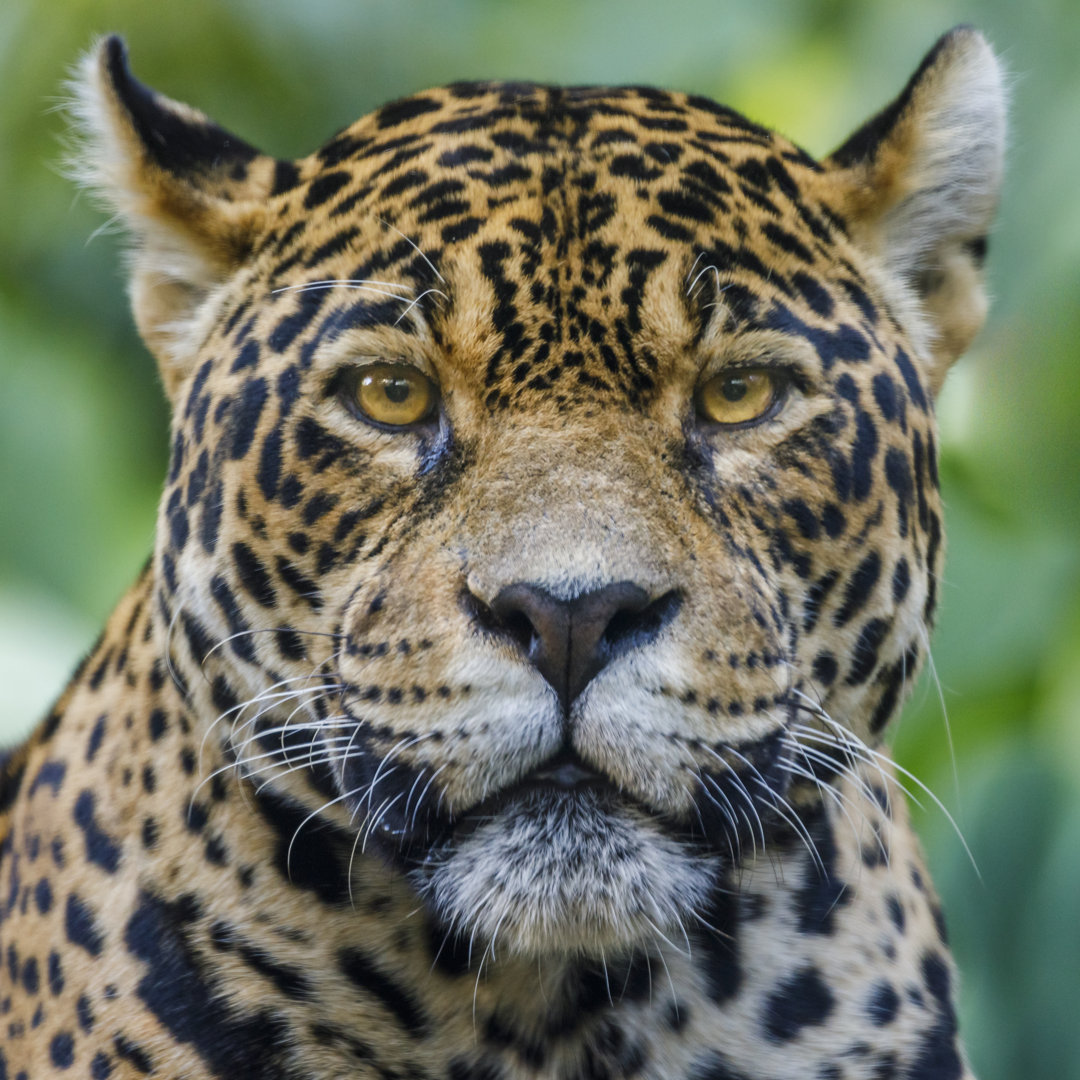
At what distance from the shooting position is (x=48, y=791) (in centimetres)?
356

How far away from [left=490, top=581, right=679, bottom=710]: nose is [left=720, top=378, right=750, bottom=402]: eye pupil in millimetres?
642

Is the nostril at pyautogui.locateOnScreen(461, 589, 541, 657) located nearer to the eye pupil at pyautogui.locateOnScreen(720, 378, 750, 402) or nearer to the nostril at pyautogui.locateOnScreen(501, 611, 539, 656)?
the nostril at pyautogui.locateOnScreen(501, 611, 539, 656)

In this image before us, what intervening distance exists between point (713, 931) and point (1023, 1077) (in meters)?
2.95

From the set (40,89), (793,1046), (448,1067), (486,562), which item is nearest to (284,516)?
(486,562)

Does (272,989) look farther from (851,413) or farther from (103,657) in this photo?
(851,413)

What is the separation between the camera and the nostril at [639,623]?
2.66 metres

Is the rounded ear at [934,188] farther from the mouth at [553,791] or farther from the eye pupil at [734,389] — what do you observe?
the mouth at [553,791]

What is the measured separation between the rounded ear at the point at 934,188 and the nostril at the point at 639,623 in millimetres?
1177

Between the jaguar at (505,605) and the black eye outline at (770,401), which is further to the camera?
the black eye outline at (770,401)

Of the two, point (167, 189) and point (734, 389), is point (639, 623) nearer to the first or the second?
point (734, 389)

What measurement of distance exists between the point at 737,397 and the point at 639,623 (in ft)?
2.20

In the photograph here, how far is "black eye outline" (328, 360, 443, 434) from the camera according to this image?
3.13m

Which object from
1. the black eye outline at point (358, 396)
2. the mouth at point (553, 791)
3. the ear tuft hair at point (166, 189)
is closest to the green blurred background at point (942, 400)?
the ear tuft hair at point (166, 189)

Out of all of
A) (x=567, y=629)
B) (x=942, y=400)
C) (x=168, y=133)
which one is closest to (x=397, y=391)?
(x=567, y=629)
